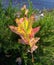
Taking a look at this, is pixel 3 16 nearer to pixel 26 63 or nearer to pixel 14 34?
pixel 14 34

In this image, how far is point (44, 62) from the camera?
220 cm

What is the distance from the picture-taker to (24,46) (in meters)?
2.10

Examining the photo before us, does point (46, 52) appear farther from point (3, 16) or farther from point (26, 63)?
point (3, 16)

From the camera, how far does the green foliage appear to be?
6.95 ft

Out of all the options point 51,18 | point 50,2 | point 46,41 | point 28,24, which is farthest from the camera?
point 50,2

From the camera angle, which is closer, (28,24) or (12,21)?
(28,24)

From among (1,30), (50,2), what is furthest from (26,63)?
(50,2)

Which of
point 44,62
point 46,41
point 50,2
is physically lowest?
point 50,2

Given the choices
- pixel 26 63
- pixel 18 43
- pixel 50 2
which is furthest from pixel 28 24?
pixel 50 2

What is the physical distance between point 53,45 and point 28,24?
0.33 meters

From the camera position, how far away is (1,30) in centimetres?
212

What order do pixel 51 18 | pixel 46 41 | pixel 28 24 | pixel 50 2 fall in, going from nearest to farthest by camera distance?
pixel 28 24
pixel 46 41
pixel 51 18
pixel 50 2

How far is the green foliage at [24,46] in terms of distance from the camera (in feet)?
6.95

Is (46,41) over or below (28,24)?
below
